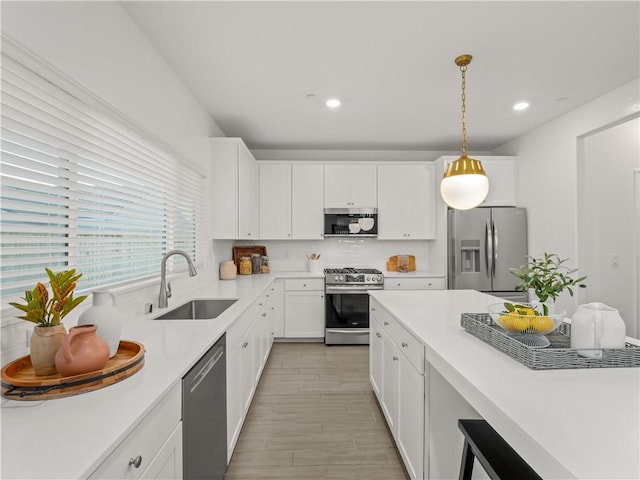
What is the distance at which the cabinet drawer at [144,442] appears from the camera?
2.63ft

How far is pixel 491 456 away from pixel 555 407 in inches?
15.0

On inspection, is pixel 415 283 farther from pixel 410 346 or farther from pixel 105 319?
pixel 105 319

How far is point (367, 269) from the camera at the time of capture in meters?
4.82

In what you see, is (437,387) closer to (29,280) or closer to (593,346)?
(593,346)

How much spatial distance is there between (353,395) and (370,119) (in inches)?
108

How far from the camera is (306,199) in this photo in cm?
467

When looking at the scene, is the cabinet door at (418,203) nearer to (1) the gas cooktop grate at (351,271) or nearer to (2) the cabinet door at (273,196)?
(1) the gas cooktop grate at (351,271)

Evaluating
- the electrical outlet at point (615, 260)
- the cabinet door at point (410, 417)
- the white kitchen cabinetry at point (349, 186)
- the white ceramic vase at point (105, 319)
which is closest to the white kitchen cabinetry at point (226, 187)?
the white kitchen cabinetry at point (349, 186)

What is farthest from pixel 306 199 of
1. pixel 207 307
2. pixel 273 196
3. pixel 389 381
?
pixel 389 381

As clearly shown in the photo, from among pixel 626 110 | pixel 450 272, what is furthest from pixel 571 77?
pixel 450 272

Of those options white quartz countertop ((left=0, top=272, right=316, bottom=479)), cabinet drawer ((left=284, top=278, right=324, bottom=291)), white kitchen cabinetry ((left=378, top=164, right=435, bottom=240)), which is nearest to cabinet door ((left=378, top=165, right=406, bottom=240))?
white kitchen cabinetry ((left=378, top=164, right=435, bottom=240))

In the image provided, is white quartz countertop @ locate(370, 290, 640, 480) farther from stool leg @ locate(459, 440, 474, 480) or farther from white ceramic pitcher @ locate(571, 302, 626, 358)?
stool leg @ locate(459, 440, 474, 480)

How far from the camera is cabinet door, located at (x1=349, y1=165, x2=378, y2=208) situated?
4.68 m

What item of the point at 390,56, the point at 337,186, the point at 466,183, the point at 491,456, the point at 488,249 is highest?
the point at 390,56
